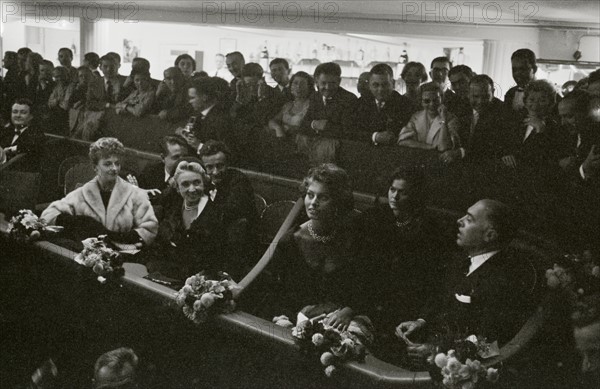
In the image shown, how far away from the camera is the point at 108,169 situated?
228 centimetres

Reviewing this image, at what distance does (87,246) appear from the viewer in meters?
2.26

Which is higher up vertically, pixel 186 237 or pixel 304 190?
pixel 304 190

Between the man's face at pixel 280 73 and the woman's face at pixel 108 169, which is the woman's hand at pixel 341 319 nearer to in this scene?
the man's face at pixel 280 73

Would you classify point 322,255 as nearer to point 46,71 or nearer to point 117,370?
point 117,370

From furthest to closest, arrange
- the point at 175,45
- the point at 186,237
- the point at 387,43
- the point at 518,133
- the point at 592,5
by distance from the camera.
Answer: the point at 186,237 < the point at 175,45 < the point at 387,43 < the point at 518,133 < the point at 592,5

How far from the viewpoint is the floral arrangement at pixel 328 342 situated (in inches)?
65.6

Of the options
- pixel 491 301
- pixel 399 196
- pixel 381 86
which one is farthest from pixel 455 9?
pixel 491 301

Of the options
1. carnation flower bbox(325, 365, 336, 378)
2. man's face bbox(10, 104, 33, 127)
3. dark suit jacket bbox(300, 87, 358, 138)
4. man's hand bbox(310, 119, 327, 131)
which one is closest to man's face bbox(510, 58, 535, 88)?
dark suit jacket bbox(300, 87, 358, 138)

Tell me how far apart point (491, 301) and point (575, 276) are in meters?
0.20

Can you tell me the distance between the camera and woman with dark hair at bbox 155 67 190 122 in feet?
6.83

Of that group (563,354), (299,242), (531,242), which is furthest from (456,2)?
(563,354)

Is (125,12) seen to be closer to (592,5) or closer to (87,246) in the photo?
(87,246)

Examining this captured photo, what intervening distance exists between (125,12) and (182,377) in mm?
1183

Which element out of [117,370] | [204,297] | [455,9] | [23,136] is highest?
[455,9]
